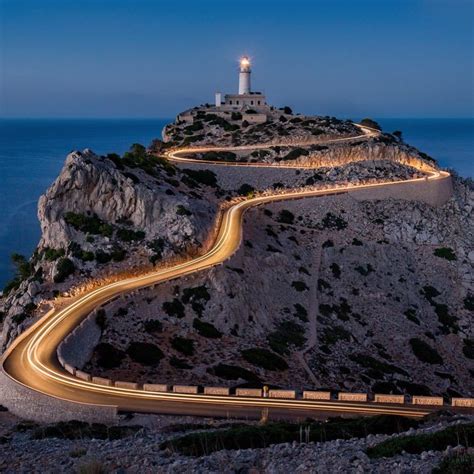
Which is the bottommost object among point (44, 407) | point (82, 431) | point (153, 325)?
point (153, 325)

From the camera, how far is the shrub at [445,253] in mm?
60938

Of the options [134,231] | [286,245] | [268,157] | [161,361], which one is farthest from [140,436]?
[268,157]

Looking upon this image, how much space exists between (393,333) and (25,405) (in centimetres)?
3066

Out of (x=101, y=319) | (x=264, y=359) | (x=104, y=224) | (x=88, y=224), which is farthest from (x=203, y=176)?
(x=101, y=319)

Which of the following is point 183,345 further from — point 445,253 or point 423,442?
point 445,253

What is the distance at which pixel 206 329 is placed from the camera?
128ft

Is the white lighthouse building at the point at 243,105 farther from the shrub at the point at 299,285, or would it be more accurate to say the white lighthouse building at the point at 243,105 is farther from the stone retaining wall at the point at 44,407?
the stone retaining wall at the point at 44,407

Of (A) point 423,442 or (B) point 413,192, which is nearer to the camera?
(A) point 423,442

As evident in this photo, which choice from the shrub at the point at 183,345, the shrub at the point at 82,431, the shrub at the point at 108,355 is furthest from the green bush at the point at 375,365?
the shrub at the point at 82,431

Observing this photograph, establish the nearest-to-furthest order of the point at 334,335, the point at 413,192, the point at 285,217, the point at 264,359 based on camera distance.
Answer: the point at 264,359 → the point at 334,335 → the point at 285,217 → the point at 413,192


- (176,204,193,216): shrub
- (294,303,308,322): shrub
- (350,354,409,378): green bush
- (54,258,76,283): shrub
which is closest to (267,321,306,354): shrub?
(294,303,308,322): shrub

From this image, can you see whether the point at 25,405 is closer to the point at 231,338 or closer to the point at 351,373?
the point at 231,338

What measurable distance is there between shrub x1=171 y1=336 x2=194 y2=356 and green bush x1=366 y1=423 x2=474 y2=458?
20413 millimetres

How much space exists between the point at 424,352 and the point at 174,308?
20595mm
